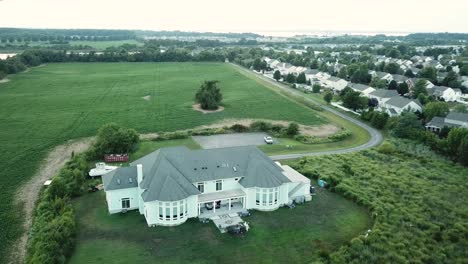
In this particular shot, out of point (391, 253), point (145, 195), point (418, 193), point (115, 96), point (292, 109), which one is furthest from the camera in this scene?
point (115, 96)

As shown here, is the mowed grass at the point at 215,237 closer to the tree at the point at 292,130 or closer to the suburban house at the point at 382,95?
the tree at the point at 292,130

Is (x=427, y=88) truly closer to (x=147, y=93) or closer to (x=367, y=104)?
(x=367, y=104)

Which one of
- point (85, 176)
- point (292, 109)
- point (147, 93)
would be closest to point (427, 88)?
point (292, 109)

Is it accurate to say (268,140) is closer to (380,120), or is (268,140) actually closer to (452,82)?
(380,120)

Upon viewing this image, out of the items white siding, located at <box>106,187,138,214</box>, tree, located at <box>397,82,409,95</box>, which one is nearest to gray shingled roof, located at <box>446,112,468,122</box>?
tree, located at <box>397,82,409,95</box>

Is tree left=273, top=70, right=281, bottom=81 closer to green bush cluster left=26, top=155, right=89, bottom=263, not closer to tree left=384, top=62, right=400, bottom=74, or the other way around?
tree left=384, top=62, right=400, bottom=74

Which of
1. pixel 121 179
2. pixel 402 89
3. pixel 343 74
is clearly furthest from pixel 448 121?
pixel 121 179
